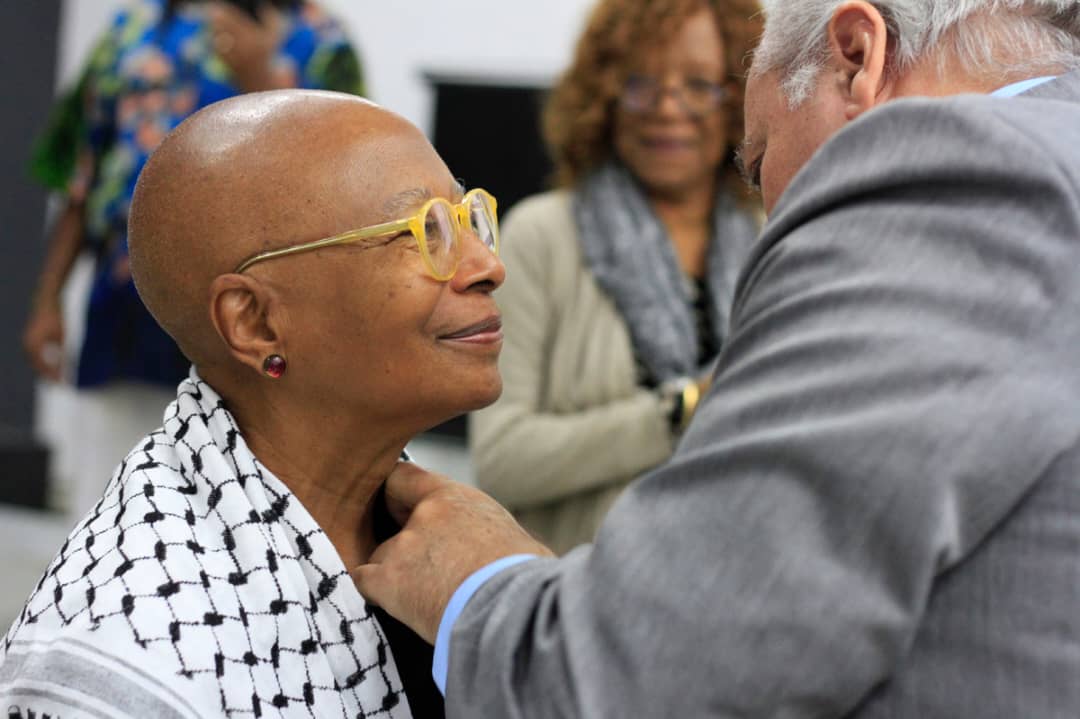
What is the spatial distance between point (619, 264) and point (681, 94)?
1.38 ft

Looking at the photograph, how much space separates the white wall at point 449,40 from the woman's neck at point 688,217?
223cm

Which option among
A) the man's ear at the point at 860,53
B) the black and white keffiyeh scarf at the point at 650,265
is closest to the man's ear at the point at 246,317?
the man's ear at the point at 860,53

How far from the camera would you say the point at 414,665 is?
1.60 m

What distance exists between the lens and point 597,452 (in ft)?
8.86

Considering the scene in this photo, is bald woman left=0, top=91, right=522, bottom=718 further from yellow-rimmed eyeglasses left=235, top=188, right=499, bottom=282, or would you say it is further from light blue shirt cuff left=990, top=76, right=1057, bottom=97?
light blue shirt cuff left=990, top=76, right=1057, bottom=97

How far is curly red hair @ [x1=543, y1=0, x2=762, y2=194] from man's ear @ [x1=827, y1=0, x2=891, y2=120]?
1.38 metres

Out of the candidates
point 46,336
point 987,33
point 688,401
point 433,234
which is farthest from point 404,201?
point 46,336

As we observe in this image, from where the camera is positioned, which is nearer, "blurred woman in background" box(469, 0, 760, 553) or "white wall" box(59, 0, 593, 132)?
"blurred woman in background" box(469, 0, 760, 553)

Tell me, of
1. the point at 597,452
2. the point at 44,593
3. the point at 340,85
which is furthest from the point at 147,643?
the point at 340,85

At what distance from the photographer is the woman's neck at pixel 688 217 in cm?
298

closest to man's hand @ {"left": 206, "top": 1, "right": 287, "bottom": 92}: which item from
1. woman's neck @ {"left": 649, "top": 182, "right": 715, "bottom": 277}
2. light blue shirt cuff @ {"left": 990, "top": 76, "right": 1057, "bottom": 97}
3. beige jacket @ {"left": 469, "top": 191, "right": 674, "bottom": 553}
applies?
beige jacket @ {"left": 469, "top": 191, "right": 674, "bottom": 553}

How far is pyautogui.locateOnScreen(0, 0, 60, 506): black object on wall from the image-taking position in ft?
23.2

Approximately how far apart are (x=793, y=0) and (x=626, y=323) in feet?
4.23

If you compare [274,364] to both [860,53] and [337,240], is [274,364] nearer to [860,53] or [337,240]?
[337,240]
